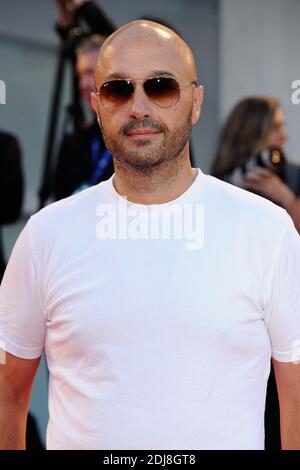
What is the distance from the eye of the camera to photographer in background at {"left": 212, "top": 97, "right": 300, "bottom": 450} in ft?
12.2

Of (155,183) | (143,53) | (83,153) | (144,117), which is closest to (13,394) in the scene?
(155,183)

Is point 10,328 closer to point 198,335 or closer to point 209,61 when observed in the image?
point 198,335

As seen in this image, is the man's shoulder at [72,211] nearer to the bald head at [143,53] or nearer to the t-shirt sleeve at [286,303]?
the bald head at [143,53]

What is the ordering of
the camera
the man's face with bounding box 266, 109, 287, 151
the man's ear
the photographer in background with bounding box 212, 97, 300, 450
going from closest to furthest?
the man's ear, the photographer in background with bounding box 212, 97, 300, 450, the camera, the man's face with bounding box 266, 109, 287, 151

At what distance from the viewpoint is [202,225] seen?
2309 millimetres

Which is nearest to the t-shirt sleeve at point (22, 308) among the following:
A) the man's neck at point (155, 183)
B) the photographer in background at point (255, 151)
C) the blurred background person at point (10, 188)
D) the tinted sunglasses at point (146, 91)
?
the man's neck at point (155, 183)

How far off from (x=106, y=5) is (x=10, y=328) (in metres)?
3.59

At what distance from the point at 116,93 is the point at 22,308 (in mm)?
562

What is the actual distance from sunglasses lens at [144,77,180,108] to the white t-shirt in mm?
221

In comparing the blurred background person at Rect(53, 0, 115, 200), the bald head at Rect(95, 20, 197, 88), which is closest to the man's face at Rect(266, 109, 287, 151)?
the blurred background person at Rect(53, 0, 115, 200)

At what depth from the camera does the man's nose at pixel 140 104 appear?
2275 millimetres

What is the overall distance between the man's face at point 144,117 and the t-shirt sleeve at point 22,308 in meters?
0.33

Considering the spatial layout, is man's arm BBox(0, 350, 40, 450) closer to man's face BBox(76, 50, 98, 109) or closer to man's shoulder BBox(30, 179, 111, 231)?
man's shoulder BBox(30, 179, 111, 231)
